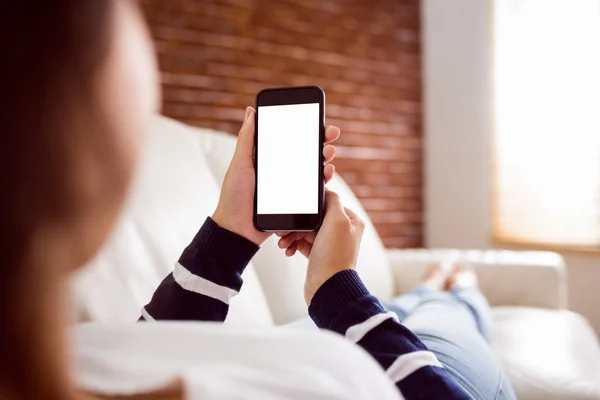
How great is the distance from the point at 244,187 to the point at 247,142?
0.06 meters

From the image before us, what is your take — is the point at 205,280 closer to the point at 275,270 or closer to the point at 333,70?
the point at 275,270

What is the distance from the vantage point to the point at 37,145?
25 centimetres

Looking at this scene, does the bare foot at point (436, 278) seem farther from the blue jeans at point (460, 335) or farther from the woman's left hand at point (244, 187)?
the woman's left hand at point (244, 187)

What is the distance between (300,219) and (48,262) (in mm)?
460

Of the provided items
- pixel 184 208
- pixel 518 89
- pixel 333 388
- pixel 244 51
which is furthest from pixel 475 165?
pixel 333 388

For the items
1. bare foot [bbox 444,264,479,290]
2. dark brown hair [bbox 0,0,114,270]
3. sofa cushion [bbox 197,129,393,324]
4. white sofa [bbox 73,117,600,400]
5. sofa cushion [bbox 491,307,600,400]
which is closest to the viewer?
dark brown hair [bbox 0,0,114,270]

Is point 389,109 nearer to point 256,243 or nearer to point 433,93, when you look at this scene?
point 433,93

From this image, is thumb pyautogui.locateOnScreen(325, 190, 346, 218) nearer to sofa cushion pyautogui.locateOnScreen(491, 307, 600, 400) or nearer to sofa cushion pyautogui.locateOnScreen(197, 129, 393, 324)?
sofa cushion pyautogui.locateOnScreen(197, 129, 393, 324)

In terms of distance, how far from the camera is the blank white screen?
2.34ft

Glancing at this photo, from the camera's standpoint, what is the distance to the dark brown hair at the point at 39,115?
0.25m

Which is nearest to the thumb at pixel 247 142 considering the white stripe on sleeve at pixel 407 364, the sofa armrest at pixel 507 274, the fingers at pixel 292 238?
the fingers at pixel 292 238

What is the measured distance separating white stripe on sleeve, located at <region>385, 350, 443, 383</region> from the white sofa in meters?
0.15

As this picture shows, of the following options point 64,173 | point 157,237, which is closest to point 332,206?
point 157,237

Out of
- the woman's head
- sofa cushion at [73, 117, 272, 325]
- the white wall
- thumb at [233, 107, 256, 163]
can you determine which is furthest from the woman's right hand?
the white wall
